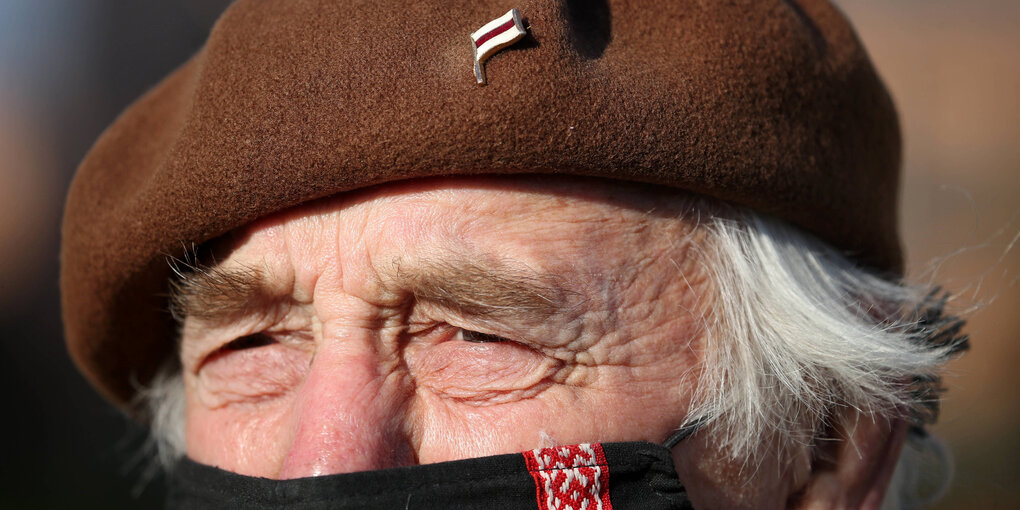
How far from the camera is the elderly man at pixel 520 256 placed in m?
1.50

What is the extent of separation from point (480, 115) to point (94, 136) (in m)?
6.55

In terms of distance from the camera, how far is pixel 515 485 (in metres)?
1.48

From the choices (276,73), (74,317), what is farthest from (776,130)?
(74,317)

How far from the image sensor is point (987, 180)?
6543 millimetres

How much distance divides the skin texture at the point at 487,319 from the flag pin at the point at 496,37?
0.24 m

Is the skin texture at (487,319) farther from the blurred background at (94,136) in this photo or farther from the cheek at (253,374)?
the blurred background at (94,136)

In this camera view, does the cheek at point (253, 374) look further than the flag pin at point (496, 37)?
Yes

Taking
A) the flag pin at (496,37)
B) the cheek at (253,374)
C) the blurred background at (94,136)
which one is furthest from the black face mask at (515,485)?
the blurred background at (94,136)

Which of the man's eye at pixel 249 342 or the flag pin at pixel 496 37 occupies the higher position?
the flag pin at pixel 496 37

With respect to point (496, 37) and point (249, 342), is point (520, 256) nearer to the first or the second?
point (496, 37)

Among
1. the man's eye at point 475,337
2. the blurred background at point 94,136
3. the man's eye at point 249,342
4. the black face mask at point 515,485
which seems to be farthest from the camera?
the blurred background at point 94,136

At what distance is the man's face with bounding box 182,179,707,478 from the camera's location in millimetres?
1586

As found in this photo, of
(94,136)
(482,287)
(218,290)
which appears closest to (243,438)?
(218,290)

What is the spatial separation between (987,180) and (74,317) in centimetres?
685
